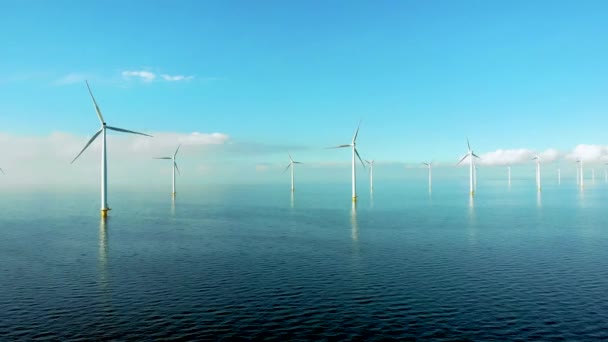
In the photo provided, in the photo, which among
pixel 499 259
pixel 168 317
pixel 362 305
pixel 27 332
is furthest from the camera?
pixel 499 259

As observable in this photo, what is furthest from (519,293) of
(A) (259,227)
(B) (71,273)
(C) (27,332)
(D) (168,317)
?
(A) (259,227)

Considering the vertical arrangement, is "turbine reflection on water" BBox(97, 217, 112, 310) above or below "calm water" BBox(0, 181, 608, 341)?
above

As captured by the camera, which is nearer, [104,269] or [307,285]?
[307,285]

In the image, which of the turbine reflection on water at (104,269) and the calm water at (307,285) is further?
the turbine reflection on water at (104,269)

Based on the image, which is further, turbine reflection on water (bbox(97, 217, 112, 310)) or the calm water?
turbine reflection on water (bbox(97, 217, 112, 310))

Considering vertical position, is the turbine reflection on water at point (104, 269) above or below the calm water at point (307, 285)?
above

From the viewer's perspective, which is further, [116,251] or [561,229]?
[561,229]

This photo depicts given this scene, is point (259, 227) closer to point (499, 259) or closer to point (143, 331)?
point (499, 259)

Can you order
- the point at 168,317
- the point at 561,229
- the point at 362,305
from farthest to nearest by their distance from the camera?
the point at 561,229 → the point at 362,305 → the point at 168,317
